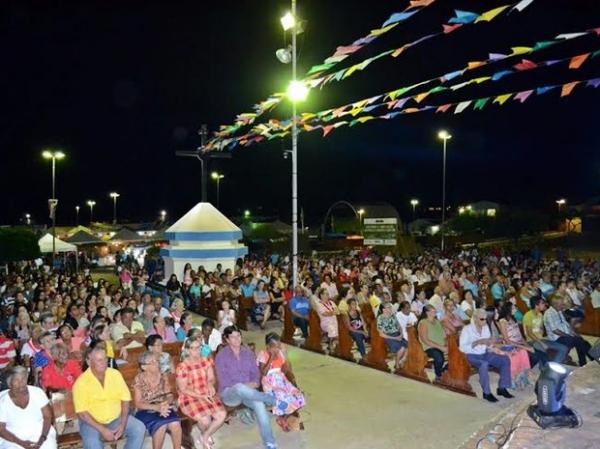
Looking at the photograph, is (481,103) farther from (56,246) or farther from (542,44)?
(56,246)

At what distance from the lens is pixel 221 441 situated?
21.0 feet

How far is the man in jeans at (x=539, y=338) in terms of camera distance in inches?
346

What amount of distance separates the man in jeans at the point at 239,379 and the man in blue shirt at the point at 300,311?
467 cm

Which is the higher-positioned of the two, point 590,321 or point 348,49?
point 348,49

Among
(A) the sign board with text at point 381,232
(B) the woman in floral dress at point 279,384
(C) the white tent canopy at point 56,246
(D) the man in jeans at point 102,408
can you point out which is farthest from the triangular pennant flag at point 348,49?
(C) the white tent canopy at point 56,246

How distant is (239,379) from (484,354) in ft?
12.5

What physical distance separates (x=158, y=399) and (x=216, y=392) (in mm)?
914

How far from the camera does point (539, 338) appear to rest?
9273 mm

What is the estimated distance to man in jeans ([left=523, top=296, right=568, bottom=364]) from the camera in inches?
346

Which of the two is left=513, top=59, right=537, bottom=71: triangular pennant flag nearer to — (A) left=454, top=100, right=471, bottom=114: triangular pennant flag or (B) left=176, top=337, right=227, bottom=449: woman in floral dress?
(A) left=454, top=100, right=471, bottom=114: triangular pennant flag

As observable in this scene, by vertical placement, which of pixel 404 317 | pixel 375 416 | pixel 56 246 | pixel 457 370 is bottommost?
pixel 375 416

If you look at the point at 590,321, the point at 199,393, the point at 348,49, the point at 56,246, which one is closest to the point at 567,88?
the point at 348,49

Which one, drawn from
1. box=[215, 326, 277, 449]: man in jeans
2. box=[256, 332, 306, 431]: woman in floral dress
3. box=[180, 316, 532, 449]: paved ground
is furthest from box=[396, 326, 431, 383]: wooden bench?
box=[215, 326, 277, 449]: man in jeans

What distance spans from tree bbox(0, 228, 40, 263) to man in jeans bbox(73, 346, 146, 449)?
25245mm
